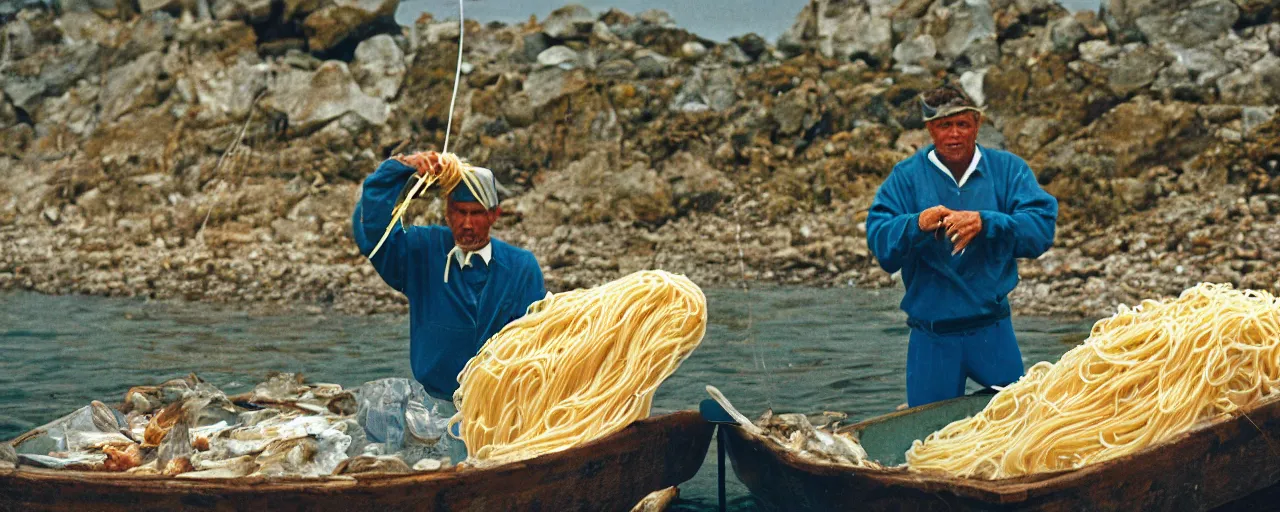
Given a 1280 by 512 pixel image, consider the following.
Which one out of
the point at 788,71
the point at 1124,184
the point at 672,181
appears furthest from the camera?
the point at 788,71

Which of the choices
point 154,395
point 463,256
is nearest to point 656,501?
point 463,256

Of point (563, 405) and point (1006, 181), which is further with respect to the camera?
point (1006, 181)

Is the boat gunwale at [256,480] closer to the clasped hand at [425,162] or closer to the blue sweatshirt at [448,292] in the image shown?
the blue sweatshirt at [448,292]

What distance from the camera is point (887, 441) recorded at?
5488 millimetres

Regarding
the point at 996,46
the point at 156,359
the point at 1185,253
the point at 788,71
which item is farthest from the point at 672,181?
the point at 156,359

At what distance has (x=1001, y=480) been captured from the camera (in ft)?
12.9

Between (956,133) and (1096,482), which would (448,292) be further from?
(1096,482)

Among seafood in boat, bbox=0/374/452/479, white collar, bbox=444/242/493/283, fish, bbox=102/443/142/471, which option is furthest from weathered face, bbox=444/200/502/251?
fish, bbox=102/443/142/471

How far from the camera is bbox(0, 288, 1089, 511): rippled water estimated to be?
10594 millimetres

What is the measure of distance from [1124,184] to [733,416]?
15.9 meters

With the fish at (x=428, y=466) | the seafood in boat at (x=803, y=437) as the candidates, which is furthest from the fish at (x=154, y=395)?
the seafood in boat at (x=803, y=437)

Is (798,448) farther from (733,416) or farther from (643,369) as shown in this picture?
(643,369)

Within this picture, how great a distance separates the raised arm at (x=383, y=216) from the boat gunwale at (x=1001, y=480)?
1.99m

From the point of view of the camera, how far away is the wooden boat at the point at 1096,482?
12.8 feet
